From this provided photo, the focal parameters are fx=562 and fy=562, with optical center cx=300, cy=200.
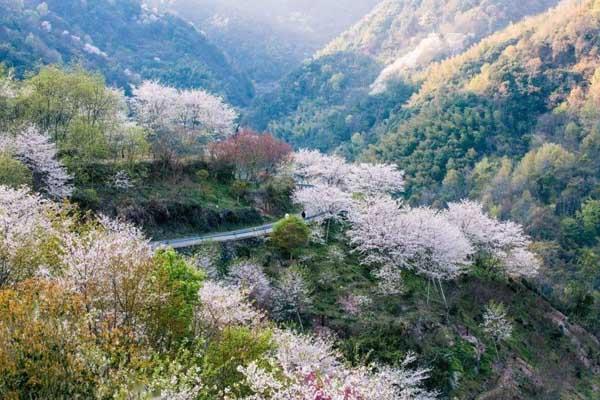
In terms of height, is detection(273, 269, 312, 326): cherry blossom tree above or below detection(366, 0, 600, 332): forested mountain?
below

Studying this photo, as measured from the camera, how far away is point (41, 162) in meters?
39.1

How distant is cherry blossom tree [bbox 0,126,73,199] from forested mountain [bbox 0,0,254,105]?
252 feet

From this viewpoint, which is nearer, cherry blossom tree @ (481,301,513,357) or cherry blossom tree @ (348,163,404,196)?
cherry blossom tree @ (481,301,513,357)

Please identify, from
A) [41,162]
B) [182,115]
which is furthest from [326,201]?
[41,162]

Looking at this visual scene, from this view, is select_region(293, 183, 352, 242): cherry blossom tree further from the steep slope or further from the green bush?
the steep slope

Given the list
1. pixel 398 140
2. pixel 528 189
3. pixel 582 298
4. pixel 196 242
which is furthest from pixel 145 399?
pixel 398 140

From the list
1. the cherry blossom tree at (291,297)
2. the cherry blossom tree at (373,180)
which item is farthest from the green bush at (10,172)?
the cherry blossom tree at (373,180)

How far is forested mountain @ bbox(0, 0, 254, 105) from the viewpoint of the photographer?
125 m

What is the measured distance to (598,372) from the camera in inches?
1902

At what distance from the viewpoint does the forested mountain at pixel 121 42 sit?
125 metres

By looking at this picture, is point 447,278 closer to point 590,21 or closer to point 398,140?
point 398,140

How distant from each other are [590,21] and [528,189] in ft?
162

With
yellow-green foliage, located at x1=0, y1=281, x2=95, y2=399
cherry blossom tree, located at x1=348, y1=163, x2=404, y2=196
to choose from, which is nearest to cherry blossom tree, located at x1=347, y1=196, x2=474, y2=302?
cherry blossom tree, located at x1=348, y1=163, x2=404, y2=196

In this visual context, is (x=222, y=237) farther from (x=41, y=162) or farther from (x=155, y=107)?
(x=155, y=107)
